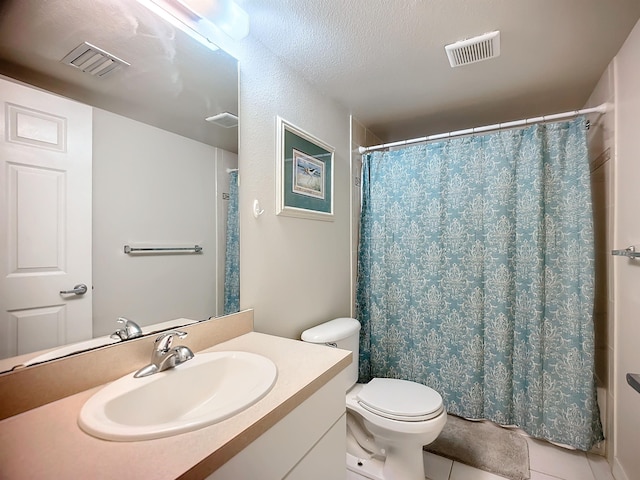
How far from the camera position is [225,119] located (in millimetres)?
1278

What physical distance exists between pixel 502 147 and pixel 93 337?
2.16 metres

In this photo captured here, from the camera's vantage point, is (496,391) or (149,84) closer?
(149,84)

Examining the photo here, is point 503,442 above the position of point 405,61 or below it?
below

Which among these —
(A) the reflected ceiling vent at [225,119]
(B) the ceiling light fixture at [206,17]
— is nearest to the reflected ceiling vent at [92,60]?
(B) the ceiling light fixture at [206,17]

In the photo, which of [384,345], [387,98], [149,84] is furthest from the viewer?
[384,345]

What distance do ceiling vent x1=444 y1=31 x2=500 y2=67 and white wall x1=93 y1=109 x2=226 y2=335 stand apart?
1.22 m

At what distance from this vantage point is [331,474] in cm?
95

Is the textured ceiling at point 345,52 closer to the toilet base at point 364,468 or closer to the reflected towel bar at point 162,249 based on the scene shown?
the reflected towel bar at point 162,249

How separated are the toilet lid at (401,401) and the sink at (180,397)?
74 cm

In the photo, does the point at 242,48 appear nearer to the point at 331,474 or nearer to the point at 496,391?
the point at 331,474

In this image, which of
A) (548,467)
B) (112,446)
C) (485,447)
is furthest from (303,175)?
(548,467)

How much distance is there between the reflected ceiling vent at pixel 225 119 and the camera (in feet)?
4.11

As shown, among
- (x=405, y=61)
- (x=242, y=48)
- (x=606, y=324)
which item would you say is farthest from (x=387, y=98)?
(x=606, y=324)

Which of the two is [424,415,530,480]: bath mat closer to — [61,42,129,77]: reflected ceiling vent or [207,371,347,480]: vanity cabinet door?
[207,371,347,480]: vanity cabinet door
